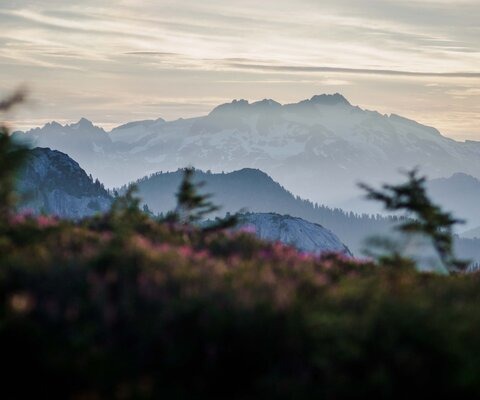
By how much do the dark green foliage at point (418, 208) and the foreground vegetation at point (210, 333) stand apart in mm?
13345

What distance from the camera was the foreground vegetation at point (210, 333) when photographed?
9.27 metres

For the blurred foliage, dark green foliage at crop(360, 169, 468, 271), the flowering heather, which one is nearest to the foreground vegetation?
the flowering heather

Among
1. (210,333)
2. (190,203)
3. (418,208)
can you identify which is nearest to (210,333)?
(210,333)

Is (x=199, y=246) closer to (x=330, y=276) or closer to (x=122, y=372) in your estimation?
(x=330, y=276)

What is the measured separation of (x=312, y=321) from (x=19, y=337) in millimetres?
3897

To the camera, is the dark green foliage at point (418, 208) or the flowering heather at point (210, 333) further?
the dark green foliage at point (418, 208)

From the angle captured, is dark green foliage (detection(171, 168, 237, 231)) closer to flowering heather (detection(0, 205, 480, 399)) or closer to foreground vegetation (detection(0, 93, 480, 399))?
foreground vegetation (detection(0, 93, 480, 399))

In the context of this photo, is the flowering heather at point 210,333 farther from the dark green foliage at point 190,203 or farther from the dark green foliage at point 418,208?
the dark green foliage at point 418,208

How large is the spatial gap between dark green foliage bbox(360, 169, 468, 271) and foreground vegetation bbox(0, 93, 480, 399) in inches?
525

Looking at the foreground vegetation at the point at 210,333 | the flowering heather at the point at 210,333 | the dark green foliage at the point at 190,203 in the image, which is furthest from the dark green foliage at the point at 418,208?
the flowering heather at the point at 210,333

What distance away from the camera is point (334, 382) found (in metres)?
9.33

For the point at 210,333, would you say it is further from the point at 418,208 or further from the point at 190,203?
the point at 418,208

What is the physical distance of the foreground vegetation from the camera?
927cm

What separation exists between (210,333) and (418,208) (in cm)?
1781
